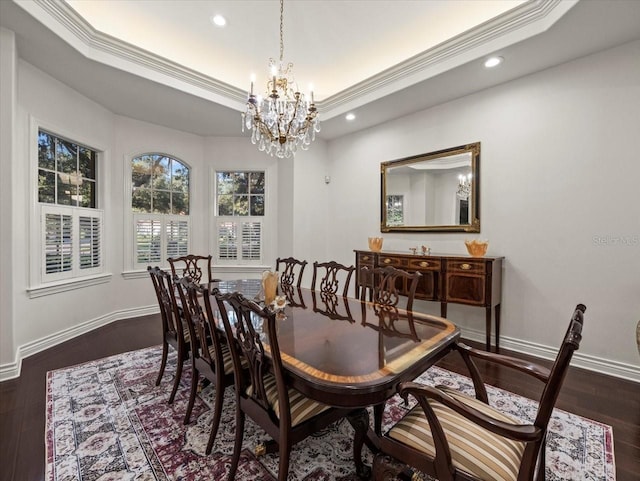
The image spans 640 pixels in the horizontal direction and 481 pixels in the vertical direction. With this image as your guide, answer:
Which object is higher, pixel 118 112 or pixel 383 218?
pixel 118 112

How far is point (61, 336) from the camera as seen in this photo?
136 inches

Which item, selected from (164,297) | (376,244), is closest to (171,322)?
(164,297)

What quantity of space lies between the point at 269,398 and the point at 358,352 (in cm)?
50

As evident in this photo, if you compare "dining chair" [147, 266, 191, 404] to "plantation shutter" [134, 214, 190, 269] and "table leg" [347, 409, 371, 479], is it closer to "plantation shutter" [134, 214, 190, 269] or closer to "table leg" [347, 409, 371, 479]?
"table leg" [347, 409, 371, 479]

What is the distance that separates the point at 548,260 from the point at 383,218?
2.03 m

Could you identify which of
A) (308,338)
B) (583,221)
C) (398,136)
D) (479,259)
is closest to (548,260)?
(583,221)

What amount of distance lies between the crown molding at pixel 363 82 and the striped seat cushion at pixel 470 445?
299 cm

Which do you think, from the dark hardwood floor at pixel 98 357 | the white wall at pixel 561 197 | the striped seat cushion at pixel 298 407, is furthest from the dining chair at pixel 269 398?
the white wall at pixel 561 197

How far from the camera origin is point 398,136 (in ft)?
14.0

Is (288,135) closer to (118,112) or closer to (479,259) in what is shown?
(479,259)

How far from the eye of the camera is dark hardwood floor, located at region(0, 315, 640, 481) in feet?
5.50

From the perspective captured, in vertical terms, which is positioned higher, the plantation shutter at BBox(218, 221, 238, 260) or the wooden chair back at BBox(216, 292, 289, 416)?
the plantation shutter at BBox(218, 221, 238, 260)

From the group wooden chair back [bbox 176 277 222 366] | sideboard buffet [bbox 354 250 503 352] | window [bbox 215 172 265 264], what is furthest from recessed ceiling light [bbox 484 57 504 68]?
window [bbox 215 172 265 264]

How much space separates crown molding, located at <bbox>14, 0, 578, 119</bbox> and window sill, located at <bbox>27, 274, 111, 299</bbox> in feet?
8.13
